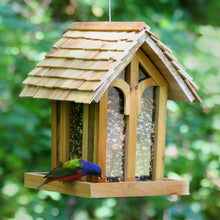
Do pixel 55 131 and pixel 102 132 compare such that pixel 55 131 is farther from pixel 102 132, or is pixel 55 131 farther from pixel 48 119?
pixel 48 119

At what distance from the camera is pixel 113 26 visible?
10.8 feet

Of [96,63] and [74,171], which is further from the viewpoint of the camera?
[96,63]

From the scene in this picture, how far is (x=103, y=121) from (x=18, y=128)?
→ 140 inches

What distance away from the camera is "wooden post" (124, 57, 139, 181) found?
3.15m

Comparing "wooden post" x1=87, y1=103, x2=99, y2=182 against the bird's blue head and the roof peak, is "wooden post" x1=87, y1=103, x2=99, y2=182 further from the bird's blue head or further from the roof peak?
the roof peak

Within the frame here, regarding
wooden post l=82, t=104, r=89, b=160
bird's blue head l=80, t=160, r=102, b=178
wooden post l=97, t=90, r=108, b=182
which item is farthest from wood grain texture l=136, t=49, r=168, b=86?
bird's blue head l=80, t=160, r=102, b=178

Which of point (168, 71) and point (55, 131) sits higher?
point (168, 71)

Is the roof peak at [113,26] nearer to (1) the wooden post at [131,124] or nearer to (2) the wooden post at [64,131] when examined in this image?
(1) the wooden post at [131,124]

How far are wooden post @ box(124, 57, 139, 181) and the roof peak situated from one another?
0.21 metres

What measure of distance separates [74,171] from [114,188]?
29 cm

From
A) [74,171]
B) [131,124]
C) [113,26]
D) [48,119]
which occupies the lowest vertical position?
[74,171]

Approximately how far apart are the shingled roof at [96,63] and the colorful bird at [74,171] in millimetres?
399

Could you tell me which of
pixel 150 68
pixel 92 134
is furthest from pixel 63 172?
pixel 150 68

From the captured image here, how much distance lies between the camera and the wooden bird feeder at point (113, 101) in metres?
2.97
